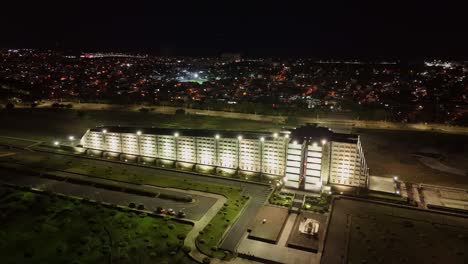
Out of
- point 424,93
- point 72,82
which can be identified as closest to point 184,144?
point 424,93

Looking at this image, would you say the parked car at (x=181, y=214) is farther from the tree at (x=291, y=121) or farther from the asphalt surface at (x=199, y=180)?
the tree at (x=291, y=121)

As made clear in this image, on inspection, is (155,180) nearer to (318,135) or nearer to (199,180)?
(199,180)

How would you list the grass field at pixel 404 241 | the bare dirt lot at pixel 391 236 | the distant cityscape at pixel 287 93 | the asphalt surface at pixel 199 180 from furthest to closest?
the distant cityscape at pixel 287 93 < the asphalt surface at pixel 199 180 < the bare dirt lot at pixel 391 236 < the grass field at pixel 404 241

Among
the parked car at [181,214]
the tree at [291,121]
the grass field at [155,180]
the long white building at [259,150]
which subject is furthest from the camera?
the tree at [291,121]

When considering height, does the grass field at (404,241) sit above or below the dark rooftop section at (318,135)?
below

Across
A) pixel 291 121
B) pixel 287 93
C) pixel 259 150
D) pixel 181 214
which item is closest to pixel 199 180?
pixel 259 150

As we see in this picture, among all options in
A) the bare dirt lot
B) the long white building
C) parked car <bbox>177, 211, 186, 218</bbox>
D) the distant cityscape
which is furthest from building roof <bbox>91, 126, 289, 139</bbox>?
the distant cityscape

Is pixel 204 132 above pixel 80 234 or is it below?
above

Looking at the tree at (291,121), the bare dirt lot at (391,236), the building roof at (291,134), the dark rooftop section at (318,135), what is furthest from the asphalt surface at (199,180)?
the tree at (291,121)

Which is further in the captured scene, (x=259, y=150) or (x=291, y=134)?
(x=259, y=150)
